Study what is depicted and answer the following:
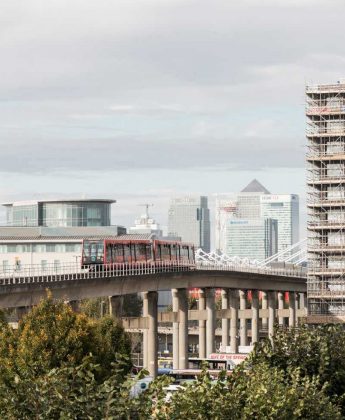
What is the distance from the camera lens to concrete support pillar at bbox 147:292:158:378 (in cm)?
19425

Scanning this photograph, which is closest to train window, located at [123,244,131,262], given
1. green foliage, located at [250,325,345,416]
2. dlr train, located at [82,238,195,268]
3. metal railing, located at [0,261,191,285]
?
dlr train, located at [82,238,195,268]

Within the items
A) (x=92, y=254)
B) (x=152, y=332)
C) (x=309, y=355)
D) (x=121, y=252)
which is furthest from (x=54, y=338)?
(x=152, y=332)

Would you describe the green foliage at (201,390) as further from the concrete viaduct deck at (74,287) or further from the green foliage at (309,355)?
the concrete viaduct deck at (74,287)

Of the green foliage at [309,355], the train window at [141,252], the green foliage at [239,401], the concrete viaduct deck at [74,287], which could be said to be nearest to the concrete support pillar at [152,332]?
the concrete viaduct deck at [74,287]

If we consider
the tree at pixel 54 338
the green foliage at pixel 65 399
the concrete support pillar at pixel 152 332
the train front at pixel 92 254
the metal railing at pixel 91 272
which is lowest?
the concrete support pillar at pixel 152 332

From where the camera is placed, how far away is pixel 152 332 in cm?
19550

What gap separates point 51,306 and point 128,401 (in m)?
55.7

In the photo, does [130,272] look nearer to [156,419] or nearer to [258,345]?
[258,345]

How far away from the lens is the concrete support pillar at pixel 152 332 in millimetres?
194250

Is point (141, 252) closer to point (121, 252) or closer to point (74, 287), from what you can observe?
point (121, 252)

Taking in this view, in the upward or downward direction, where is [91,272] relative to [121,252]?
downward

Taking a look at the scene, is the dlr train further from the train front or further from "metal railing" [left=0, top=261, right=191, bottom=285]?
"metal railing" [left=0, top=261, right=191, bottom=285]

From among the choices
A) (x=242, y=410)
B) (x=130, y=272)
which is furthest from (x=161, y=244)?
(x=242, y=410)

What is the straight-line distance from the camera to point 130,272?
607 ft
